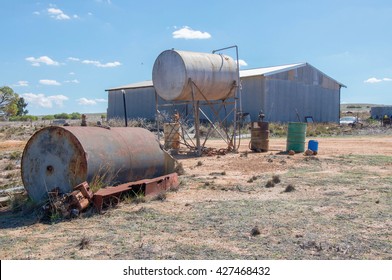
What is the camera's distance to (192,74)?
1506 cm

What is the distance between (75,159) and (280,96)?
27403mm

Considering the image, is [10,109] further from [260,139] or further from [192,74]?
[192,74]

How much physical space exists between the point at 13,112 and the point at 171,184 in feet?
222

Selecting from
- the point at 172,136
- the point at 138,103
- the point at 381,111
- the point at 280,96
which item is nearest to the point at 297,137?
the point at 172,136

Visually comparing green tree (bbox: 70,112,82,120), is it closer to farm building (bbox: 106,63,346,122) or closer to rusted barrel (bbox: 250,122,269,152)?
farm building (bbox: 106,63,346,122)

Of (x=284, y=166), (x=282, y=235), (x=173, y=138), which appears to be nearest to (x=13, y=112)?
(x=173, y=138)

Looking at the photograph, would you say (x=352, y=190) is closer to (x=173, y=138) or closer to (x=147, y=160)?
(x=147, y=160)

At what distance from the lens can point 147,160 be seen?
332 inches

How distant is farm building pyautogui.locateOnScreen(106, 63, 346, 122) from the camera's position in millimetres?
32125

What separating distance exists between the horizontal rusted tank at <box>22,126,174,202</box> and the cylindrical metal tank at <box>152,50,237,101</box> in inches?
281

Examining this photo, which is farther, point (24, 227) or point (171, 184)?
point (171, 184)

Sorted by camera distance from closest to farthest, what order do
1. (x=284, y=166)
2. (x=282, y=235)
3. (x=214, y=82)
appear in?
1. (x=282, y=235)
2. (x=284, y=166)
3. (x=214, y=82)

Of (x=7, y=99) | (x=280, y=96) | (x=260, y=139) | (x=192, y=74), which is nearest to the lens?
(x=192, y=74)

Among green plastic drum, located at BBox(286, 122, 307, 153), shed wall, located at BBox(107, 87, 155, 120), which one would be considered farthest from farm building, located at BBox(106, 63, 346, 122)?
green plastic drum, located at BBox(286, 122, 307, 153)
